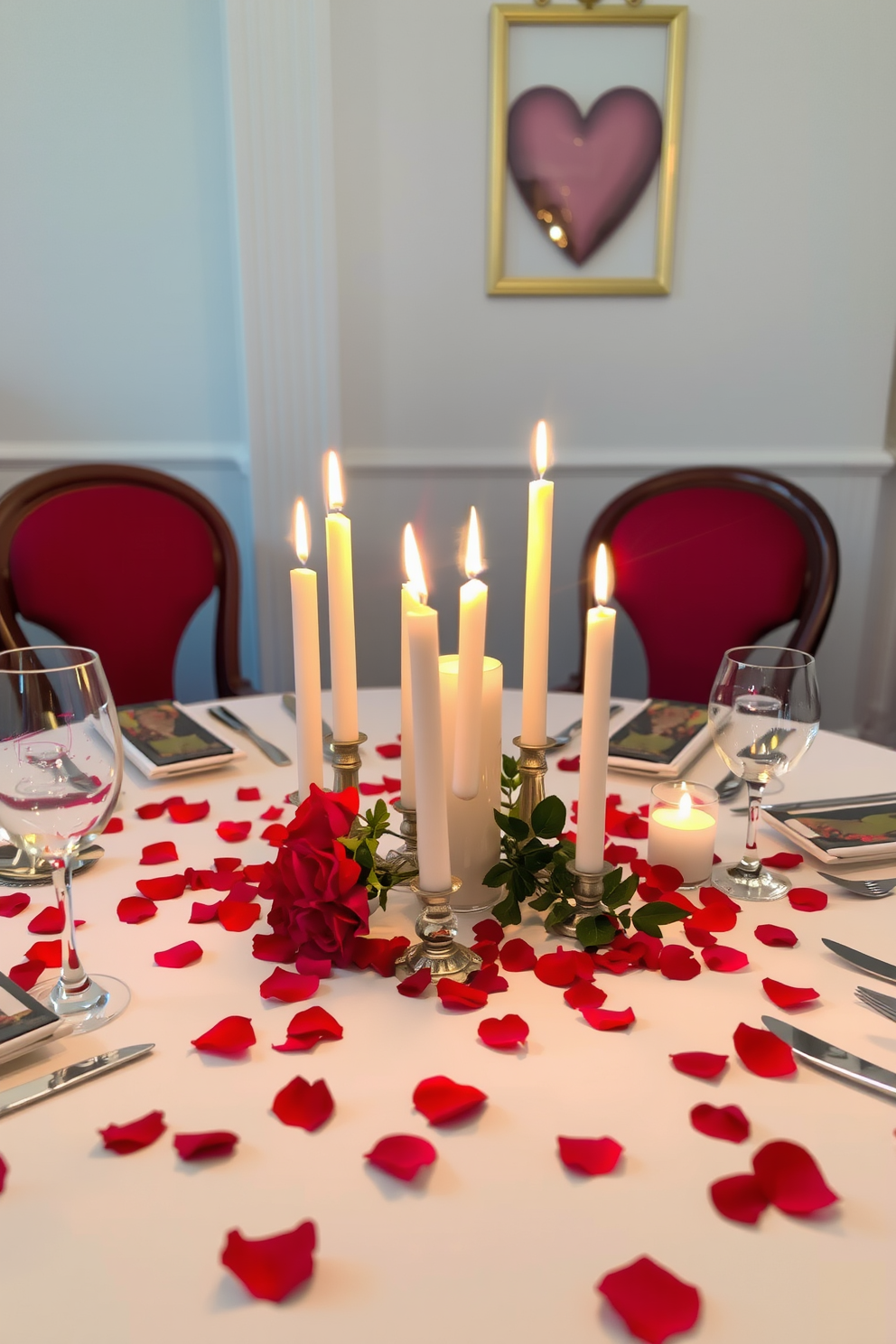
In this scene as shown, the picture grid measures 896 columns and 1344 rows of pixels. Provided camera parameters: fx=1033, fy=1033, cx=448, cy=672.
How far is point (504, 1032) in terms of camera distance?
73 cm

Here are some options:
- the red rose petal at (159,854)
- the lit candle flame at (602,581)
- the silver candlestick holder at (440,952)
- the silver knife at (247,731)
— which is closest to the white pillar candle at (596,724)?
the lit candle flame at (602,581)

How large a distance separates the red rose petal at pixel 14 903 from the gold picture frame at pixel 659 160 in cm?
195

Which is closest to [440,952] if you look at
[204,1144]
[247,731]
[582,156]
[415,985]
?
[415,985]

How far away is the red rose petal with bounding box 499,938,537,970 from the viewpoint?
827mm

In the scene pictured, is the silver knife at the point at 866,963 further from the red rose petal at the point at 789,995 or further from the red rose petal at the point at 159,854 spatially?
the red rose petal at the point at 159,854

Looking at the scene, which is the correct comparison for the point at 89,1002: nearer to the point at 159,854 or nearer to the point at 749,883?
the point at 159,854

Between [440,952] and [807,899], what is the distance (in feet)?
1.17

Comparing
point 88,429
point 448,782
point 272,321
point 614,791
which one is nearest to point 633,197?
point 272,321

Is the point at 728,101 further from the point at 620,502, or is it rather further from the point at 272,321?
the point at 272,321

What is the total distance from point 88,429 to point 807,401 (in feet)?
5.87

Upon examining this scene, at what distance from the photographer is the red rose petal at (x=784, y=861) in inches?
40.3

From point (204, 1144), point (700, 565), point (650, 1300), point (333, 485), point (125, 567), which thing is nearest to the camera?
point (650, 1300)

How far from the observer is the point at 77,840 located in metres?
0.75

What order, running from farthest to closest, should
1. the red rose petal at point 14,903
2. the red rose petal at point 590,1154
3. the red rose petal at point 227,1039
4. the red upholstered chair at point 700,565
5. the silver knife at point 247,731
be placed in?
the red upholstered chair at point 700,565 → the silver knife at point 247,731 → the red rose petal at point 14,903 → the red rose petal at point 227,1039 → the red rose petal at point 590,1154
